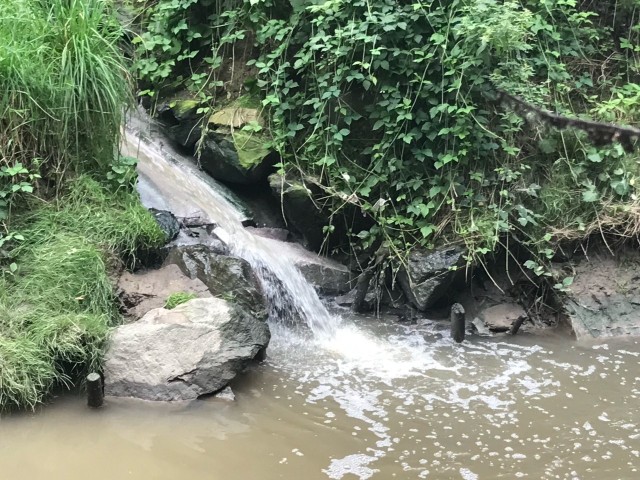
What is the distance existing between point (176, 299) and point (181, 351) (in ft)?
1.70

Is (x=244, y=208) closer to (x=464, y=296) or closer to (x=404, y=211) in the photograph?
(x=404, y=211)

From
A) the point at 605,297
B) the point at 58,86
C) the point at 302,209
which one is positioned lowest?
the point at 605,297

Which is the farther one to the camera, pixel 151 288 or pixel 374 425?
pixel 151 288

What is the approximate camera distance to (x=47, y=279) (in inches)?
167

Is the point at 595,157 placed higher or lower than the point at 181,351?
higher

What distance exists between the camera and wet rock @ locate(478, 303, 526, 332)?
199 inches

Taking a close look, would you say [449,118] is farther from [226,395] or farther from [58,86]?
[58,86]

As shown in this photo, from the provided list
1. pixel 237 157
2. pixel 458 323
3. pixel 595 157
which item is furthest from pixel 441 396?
pixel 237 157

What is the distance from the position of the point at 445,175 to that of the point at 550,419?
90.0 inches

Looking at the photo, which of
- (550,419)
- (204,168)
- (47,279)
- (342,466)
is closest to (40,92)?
(47,279)

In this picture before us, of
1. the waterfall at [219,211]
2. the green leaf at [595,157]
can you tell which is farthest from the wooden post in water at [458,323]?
the green leaf at [595,157]

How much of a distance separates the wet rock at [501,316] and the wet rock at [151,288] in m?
2.33

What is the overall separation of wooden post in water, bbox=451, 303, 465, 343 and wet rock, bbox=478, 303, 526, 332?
0.35 meters

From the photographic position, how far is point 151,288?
4723 millimetres
